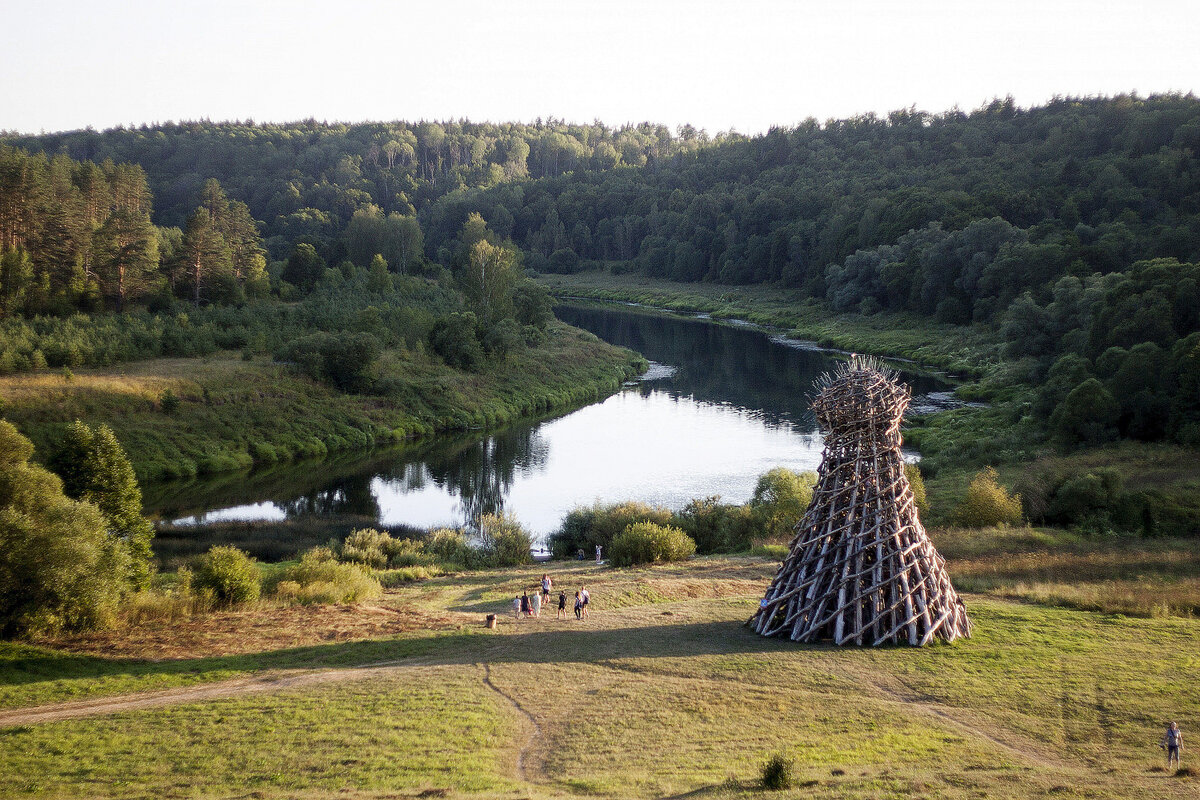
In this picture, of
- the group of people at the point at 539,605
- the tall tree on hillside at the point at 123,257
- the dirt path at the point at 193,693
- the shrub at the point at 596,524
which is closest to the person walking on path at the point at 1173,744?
the group of people at the point at 539,605

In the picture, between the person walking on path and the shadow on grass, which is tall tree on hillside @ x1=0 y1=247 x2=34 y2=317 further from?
the person walking on path

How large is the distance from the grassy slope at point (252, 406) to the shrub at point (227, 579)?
A: 23.9 metres

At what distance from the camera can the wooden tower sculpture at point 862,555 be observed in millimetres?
21703

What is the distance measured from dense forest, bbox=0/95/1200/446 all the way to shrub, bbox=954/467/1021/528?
1533cm

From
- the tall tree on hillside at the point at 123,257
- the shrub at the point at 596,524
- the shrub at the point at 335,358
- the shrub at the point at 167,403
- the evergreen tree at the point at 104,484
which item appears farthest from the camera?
the tall tree on hillside at the point at 123,257

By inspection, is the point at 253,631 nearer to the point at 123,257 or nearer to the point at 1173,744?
the point at 1173,744

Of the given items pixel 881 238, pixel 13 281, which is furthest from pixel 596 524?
pixel 881 238

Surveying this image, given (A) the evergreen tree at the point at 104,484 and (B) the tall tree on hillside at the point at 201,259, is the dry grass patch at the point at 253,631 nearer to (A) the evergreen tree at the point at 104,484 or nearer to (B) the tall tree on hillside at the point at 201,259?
(A) the evergreen tree at the point at 104,484

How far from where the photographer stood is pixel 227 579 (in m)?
26.3

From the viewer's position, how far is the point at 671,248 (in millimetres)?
172250

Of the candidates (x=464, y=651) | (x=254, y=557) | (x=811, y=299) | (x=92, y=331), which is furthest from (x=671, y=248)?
(x=464, y=651)

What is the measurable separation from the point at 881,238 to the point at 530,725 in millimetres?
121077

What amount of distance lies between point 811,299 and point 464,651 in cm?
11556

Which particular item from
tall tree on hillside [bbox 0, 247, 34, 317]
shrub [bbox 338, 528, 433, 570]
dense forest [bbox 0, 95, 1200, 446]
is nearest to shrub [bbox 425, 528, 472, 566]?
shrub [bbox 338, 528, 433, 570]
